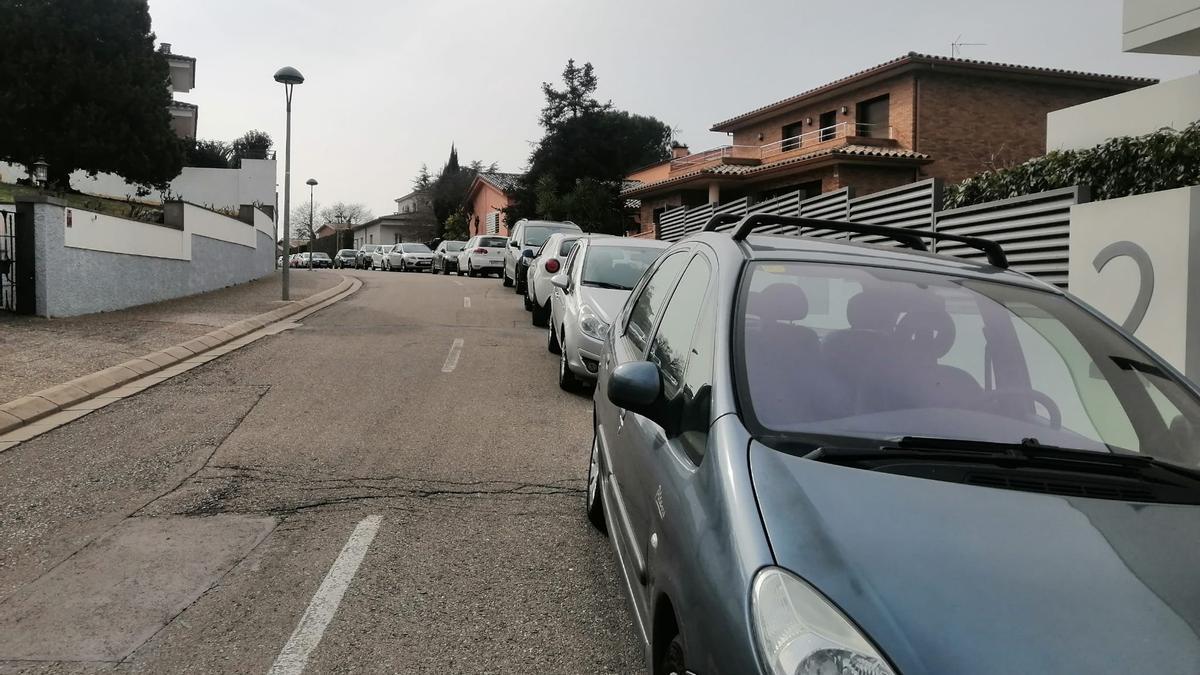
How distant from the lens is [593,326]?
348 inches

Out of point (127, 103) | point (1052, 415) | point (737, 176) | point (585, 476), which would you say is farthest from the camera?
point (737, 176)

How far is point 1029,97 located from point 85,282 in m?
27.6

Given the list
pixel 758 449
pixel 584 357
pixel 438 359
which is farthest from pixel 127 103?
pixel 758 449

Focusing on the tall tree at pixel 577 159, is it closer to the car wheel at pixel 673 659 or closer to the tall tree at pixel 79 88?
the tall tree at pixel 79 88

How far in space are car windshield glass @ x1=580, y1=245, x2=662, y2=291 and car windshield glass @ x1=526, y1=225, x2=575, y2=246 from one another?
11.5 m

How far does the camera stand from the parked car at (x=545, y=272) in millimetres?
14219

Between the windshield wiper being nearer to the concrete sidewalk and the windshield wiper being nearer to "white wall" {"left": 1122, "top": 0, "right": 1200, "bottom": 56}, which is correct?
the concrete sidewalk

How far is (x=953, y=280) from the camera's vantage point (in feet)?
10.8

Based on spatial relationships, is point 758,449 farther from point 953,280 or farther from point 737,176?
point 737,176

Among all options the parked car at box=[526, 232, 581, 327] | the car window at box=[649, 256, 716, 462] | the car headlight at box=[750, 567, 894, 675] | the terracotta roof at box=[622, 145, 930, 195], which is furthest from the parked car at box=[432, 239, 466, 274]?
the car headlight at box=[750, 567, 894, 675]

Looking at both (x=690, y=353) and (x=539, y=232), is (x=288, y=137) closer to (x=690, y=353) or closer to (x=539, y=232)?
(x=539, y=232)

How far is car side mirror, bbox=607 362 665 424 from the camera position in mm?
2959

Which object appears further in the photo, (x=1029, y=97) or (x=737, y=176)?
(x=737, y=176)

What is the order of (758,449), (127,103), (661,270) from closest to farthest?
1. (758,449)
2. (661,270)
3. (127,103)
